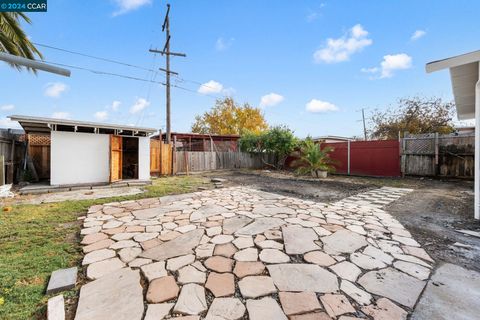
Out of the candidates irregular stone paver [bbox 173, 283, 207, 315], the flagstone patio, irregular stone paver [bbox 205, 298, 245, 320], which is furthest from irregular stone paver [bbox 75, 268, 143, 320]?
irregular stone paver [bbox 205, 298, 245, 320]

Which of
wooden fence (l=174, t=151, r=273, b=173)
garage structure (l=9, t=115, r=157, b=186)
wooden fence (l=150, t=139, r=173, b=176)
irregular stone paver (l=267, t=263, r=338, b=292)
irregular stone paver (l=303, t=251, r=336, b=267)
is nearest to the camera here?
irregular stone paver (l=267, t=263, r=338, b=292)

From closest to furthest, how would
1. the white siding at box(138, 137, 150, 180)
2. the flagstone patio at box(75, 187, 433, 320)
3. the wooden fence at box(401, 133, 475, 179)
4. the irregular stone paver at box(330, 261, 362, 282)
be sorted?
the flagstone patio at box(75, 187, 433, 320) → the irregular stone paver at box(330, 261, 362, 282) → the wooden fence at box(401, 133, 475, 179) → the white siding at box(138, 137, 150, 180)

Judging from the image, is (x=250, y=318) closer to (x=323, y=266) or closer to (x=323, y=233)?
(x=323, y=266)

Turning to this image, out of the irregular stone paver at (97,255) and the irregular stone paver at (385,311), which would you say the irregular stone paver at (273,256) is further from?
the irregular stone paver at (97,255)

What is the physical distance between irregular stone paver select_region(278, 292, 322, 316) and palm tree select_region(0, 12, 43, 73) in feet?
29.0

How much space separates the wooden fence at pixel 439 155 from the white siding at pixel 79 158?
11.8m

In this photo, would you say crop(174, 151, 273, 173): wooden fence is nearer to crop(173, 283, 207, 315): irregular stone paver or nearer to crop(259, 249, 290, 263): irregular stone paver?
crop(259, 249, 290, 263): irregular stone paver

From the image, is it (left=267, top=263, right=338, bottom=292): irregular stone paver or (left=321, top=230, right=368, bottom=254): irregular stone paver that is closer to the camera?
(left=267, top=263, right=338, bottom=292): irregular stone paver

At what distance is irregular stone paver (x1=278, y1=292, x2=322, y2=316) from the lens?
154 centimetres

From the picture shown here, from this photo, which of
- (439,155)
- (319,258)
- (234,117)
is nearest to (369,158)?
(439,155)

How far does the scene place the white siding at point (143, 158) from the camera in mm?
8287

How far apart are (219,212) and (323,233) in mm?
1889

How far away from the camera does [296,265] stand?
2.16 metres

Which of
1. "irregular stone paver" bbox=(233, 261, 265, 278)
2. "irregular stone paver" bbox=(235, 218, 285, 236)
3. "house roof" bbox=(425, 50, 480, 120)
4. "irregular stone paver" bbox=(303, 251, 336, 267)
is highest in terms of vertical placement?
"house roof" bbox=(425, 50, 480, 120)
